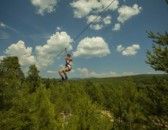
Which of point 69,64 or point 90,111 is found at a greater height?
point 69,64

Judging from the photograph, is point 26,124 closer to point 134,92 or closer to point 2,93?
point 2,93

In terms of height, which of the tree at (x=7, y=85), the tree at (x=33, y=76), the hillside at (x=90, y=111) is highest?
the tree at (x=33, y=76)

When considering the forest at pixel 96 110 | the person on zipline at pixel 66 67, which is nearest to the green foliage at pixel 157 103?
the forest at pixel 96 110

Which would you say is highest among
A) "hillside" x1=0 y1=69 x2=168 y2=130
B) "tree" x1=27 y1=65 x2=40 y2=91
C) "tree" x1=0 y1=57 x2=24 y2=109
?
"tree" x1=27 y1=65 x2=40 y2=91

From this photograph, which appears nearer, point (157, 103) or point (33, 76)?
point (157, 103)

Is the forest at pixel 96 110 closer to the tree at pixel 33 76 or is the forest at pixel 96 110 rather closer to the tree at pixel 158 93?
the tree at pixel 158 93

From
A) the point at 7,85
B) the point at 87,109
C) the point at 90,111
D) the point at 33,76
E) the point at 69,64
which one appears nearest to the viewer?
the point at 69,64

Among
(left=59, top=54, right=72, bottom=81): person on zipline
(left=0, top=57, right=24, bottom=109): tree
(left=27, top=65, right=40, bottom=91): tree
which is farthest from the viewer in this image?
(left=27, top=65, right=40, bottom=91): tree

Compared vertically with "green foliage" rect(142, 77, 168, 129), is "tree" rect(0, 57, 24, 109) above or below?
above

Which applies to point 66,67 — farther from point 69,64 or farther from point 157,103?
point 157,103

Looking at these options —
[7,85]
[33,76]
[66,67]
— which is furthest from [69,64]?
[33,76]

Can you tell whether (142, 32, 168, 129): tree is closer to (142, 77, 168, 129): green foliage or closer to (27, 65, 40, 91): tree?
(142, 77, 168, 129): green foliage

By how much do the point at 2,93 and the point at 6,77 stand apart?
151 centimetres

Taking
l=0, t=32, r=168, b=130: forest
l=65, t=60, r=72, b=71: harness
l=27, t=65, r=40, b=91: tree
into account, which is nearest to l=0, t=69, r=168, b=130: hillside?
l=0, t=32, r=168, b=130: forest
